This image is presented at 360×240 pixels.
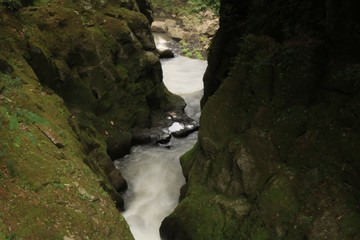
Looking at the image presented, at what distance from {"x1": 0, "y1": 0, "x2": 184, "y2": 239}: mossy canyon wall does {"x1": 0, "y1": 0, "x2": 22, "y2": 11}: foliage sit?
58mm

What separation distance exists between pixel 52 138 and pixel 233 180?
236 inches

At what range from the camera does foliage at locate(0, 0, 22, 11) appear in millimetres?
15477

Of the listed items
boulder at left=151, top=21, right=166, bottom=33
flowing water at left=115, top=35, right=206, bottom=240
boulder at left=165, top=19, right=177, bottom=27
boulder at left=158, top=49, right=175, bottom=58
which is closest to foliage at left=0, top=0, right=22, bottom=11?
flowing water at left=115, top=35, right=206, bottom=240

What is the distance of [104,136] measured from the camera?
715 inches

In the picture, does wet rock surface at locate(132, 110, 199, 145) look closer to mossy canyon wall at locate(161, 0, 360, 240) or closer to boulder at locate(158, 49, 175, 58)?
mossy canyon wall at locate(161, 0, 360, 240)

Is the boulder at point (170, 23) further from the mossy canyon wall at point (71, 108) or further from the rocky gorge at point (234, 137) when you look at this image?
the rocky gorge at point (234, 137)

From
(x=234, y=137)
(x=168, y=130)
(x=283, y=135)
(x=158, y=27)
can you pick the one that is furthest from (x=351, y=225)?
(x=158, y=27)

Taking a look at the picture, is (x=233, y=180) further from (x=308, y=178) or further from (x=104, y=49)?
(x=104, y=49)

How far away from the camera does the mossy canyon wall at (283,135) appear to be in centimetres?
1028

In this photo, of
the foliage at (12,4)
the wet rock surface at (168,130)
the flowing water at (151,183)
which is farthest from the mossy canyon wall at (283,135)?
the foliage at (12,4)

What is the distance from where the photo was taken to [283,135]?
463 inches

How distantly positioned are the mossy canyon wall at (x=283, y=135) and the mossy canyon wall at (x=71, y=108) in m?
3.66

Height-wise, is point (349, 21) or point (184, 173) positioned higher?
point (349, 21)

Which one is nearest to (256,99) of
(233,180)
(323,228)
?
(233,180)
